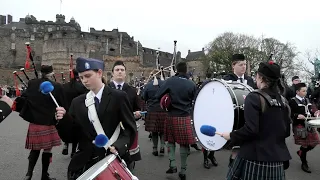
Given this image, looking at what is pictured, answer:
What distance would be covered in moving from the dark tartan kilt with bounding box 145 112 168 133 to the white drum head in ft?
11.7

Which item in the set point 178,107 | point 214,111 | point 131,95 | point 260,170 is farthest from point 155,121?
point 260,170

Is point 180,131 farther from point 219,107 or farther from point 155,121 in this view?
point 155,121

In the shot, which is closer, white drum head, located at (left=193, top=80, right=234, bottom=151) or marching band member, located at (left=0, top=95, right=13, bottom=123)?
marching band member, located at (left=0, top=95, right=13, bottom=123)

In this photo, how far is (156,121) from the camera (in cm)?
905

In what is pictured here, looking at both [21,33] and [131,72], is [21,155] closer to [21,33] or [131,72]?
[131,72]

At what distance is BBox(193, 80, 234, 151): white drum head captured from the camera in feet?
15.0

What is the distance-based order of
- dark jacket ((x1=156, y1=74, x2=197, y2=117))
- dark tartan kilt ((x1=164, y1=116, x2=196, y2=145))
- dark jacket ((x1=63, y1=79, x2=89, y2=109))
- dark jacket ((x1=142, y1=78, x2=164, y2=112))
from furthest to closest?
dark jacket ((x1=142, y1=78, x2=164, y2=112))
dark jacket ((x1=63, y1=79, x2=89, y2=109))
dark jacket ((x1=156, y1=74, x2=197, y2=117))
dark tartan kilt ((x1=164, y1=116, x2=196, y2=145))

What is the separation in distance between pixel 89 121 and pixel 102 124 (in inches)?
5.7

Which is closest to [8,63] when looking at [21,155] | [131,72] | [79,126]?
[131,72]

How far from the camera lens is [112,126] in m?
3.36

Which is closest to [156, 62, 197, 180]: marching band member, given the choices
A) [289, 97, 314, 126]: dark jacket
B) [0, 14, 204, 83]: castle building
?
[289, 97, 314, 126]: dark jacket

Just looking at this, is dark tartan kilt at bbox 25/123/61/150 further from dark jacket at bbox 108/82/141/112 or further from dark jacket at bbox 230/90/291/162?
dark jacket at bbox 230/90/291/162

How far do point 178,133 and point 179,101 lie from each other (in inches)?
24.9

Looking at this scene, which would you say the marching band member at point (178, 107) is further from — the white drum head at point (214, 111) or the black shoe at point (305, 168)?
the black shoe at point (305, 168)
